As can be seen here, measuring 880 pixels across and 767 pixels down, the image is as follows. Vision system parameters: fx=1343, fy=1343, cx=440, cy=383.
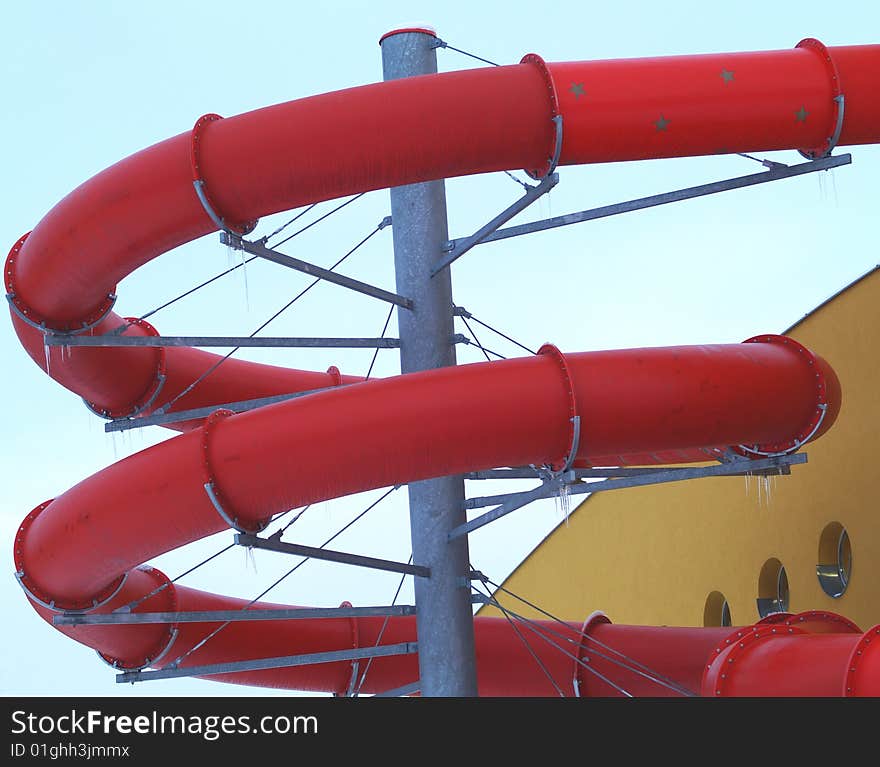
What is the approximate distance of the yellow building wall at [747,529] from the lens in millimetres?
10430

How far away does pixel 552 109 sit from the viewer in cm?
715

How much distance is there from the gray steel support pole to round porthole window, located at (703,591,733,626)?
4.32m

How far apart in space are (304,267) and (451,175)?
143cm

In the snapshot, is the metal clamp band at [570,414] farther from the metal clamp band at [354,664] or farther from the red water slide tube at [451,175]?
the metal clamp band at [354,664]

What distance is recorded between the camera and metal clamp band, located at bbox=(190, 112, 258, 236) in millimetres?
7387

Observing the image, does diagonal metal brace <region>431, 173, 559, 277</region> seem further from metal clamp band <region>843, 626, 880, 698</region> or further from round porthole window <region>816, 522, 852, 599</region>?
round porthole window <region>816, 522, 852, 599</region>

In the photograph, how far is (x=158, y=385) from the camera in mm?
9688

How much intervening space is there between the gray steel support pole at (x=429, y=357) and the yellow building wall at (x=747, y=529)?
85.1 inches

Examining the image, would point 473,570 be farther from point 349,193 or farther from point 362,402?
point 349,193

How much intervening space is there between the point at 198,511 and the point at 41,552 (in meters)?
1.54

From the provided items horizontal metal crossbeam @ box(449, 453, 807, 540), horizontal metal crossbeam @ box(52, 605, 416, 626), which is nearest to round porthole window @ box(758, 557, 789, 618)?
horizontal metal crossbeam @ box(449, 453, 807, 540)

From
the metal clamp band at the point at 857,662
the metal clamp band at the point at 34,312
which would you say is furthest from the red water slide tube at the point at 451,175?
the metal clamp band at the point at 34,312

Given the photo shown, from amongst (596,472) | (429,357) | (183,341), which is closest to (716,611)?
(596,472)
